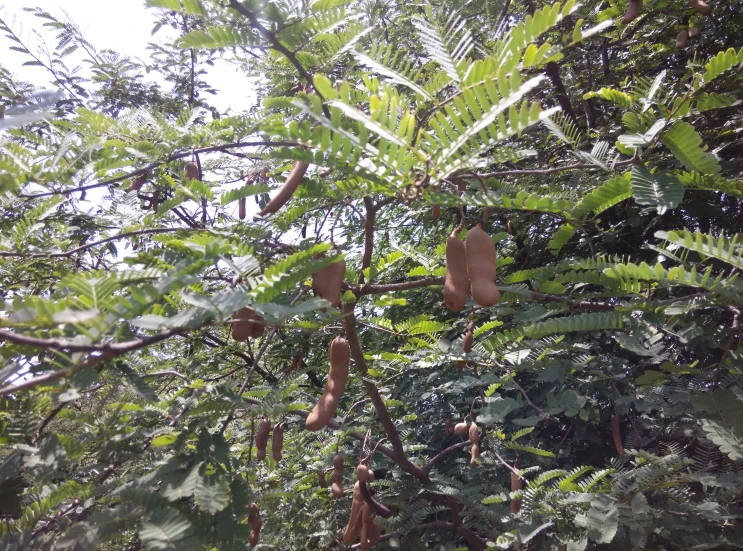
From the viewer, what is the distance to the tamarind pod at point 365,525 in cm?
192

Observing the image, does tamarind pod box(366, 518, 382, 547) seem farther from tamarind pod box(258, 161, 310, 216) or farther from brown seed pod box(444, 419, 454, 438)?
tamarind pod box(258, 161, 310, 216)

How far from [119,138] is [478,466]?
2.05m

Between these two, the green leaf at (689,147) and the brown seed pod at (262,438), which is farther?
the brown seed pod at (262,438)

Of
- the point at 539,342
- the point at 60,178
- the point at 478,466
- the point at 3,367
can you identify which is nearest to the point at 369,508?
the point at 478,466

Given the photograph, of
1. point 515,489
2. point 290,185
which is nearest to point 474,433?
point 515,489

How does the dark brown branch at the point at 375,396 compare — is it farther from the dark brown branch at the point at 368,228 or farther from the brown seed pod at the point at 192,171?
the brown seed pod at the point at 192,171

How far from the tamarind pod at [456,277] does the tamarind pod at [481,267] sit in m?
0.02

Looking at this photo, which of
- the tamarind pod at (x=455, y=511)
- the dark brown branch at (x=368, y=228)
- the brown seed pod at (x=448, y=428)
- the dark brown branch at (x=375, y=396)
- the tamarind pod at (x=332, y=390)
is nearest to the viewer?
the tamarind pod at (x=332, y=390)

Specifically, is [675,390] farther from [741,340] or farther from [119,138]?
[119,138]

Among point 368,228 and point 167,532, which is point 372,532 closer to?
point 167,532

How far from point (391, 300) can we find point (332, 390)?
0.58m

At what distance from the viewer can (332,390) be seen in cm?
156

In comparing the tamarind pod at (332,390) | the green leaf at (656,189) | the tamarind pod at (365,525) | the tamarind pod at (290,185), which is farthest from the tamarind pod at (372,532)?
the green leaf at (656,189)

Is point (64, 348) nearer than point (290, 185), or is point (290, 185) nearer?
point (64, 348)
